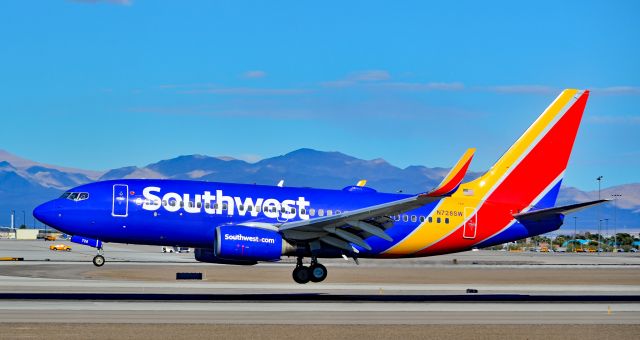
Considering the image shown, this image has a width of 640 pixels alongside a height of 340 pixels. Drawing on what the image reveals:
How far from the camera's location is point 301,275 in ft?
153

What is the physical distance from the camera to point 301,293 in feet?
146

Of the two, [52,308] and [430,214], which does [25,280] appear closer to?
[52,308]

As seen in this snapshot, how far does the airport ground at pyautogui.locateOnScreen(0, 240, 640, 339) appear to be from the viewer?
95.9ft

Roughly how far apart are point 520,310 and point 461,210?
13.9 metres

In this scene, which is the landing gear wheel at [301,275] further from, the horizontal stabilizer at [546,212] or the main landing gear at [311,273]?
the horizontal stabilizer at [546,212]

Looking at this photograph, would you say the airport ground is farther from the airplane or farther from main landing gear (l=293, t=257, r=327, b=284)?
the airplane

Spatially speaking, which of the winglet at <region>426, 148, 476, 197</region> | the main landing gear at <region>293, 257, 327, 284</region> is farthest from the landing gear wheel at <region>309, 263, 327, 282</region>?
the winglet at <region>426, 148, 476, 197</region>

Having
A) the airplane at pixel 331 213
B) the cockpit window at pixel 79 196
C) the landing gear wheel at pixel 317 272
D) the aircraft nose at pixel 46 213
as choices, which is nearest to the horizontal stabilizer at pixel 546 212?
the airplane at pixel 331 213

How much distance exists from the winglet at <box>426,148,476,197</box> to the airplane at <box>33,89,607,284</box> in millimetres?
52

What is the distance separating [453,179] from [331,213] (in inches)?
322

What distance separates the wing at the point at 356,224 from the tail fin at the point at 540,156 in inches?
301

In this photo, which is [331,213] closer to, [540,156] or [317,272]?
[317,272]

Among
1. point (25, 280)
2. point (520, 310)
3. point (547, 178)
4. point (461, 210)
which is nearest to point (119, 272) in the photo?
point (25, 280)

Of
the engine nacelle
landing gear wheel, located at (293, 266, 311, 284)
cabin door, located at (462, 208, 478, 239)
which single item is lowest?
landing gear wheel, located at (293, 266, 311, 284)
